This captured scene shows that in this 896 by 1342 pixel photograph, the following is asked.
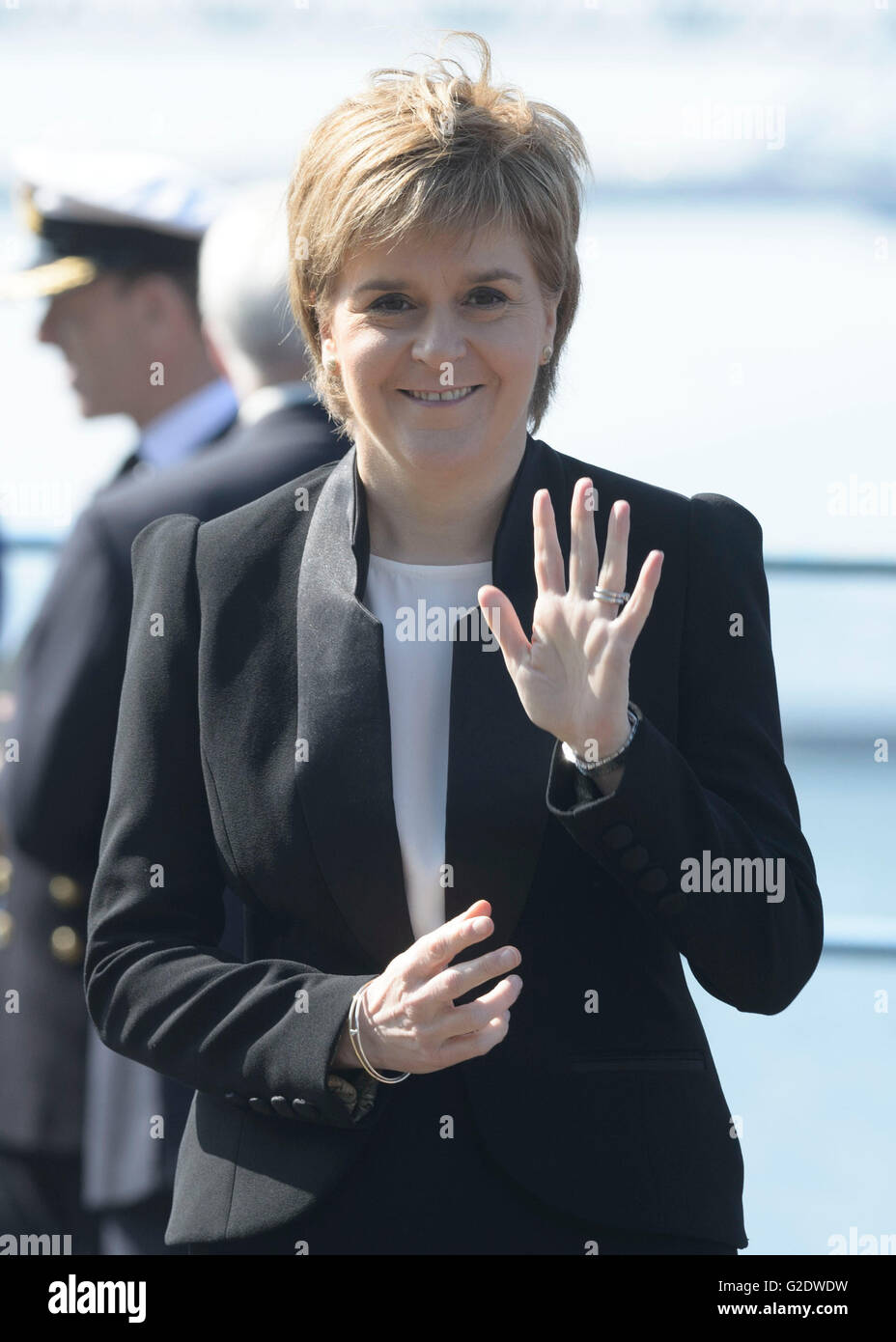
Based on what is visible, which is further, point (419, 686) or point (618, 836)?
point (419, 686)

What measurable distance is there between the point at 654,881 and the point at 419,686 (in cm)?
35

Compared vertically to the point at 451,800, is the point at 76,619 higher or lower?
higher

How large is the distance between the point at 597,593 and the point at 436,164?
463 millimetres

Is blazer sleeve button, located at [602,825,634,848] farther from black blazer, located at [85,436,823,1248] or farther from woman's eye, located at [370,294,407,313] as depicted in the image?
woman's eye, located at [370,294,407,313]

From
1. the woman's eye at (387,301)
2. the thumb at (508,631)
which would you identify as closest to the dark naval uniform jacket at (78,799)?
the woman's eye at (387,301)

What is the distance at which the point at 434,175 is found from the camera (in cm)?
174

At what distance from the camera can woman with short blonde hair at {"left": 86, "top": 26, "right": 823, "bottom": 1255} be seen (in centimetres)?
164

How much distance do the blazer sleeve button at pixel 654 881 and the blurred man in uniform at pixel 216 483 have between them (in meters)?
1.14

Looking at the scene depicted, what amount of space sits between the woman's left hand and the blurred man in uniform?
1134 millimetres

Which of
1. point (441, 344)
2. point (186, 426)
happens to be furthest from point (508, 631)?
point (186, 426)

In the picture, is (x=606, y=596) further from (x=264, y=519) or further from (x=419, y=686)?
(x=264, y=519)

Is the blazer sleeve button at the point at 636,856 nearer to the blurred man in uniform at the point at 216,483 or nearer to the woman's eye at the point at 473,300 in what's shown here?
the woman's eye at the point at 473,300

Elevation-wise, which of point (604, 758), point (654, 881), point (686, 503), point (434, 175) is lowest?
point (654, 881)
